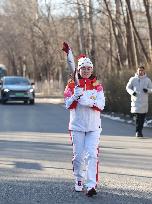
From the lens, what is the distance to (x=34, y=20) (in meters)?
59.9

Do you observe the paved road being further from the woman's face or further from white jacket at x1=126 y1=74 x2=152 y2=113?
the woman's face

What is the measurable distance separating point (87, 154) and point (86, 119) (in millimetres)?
450

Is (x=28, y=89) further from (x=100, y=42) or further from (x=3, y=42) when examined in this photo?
(x=3, y=42)

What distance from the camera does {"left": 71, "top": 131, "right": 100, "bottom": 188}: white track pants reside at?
7.71 metres

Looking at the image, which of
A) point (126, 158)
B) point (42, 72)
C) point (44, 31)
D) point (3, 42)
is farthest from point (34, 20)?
point (126, 158)

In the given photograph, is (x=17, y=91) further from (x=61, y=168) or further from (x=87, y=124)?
(x=87, y=124)

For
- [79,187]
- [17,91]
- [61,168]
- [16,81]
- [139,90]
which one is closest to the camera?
[79,187]

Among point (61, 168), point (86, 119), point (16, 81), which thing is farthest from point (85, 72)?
point (16, 81)

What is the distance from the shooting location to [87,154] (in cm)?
777

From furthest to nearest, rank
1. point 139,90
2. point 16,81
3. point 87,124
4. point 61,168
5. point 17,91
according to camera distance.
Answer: point 16,81
point 17,91
point 139,90
point 61,168
point 87,124

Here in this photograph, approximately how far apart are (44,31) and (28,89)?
82.7 ft

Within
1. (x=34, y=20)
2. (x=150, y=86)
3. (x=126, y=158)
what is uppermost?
(x=34, y=20)

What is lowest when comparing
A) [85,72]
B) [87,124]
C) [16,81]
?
[16,81]

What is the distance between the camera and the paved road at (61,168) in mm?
7746
